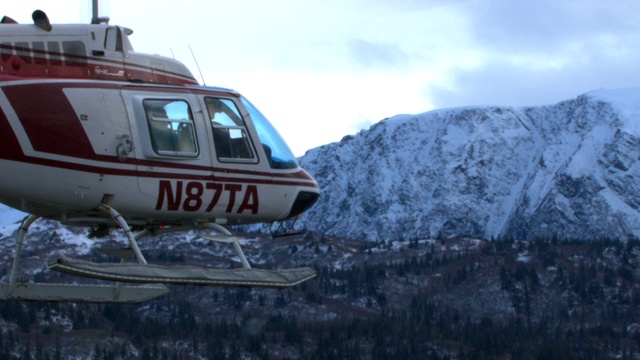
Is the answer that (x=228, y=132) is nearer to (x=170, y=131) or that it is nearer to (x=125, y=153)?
(x=170, y=131)

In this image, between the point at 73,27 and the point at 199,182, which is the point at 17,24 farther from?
the point at 199,182

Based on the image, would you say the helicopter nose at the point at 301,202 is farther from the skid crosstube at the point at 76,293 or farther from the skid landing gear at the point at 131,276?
the skid crosstube at the point at 76,293

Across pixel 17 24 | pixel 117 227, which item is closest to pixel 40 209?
pixel 117 227

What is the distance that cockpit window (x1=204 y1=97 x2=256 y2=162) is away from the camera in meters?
41.3

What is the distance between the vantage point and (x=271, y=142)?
4297 centimetres

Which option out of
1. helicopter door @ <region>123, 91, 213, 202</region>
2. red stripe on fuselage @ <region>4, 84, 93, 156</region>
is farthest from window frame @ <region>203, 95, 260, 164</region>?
red stripe on fuselage @ <region>4, 84, 93, 156</region>

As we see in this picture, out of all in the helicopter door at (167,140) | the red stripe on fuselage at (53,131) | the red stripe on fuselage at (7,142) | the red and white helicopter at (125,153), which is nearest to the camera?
the red stripe on fuselage at (7,142)

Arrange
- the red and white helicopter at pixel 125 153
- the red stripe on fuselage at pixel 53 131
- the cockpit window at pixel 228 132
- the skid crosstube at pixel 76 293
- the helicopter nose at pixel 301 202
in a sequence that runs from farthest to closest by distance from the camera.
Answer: the helicopter nose at pixel 301 202, the cockpit window at pixel 228 132, the skid crosstube at pixel 76 293, the red and white helicopter at pixel 125 153, the red stripe on fuselage at pixel 53 131

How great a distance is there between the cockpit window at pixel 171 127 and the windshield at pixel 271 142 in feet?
8.02

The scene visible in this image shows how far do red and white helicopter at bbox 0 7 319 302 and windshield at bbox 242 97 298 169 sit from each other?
0.05 metres

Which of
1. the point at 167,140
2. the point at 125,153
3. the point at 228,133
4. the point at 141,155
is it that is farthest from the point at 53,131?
the point at 228,133

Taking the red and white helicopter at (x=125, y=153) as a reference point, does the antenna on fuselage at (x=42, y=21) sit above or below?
above

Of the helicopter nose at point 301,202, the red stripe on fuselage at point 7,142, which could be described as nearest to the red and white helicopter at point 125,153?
the red stripe on fuselage at point 7,142

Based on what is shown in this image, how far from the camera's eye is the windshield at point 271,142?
4250 centimetres
